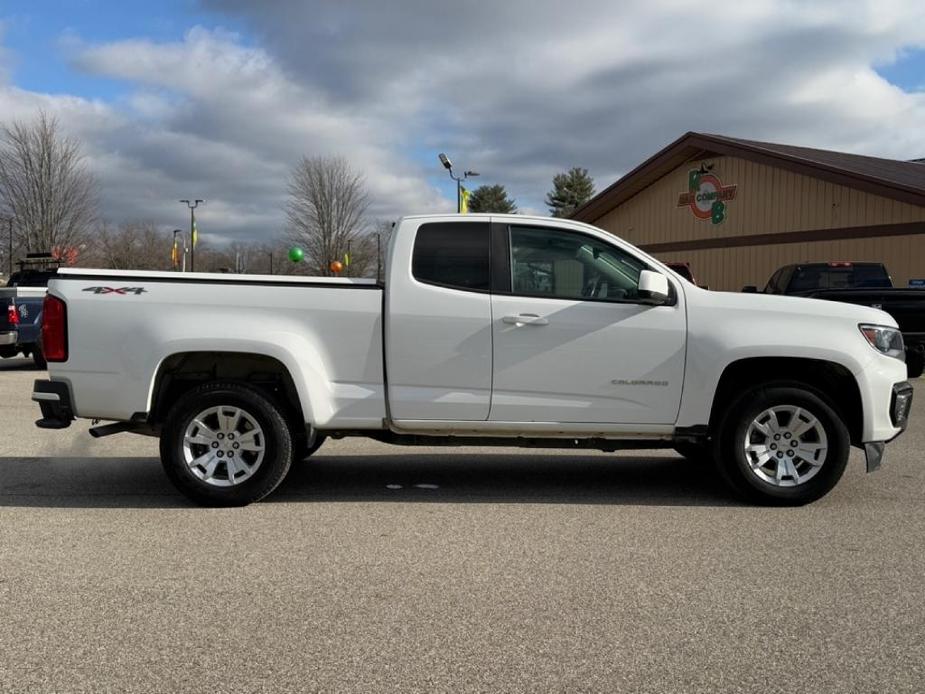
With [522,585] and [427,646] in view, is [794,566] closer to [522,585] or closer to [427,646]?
[522,585]

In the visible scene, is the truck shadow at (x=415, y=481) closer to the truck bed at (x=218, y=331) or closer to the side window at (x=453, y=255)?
the truck bed at (x=218, y=331)

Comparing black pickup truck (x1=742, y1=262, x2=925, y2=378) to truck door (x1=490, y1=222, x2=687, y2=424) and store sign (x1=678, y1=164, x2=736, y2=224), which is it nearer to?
truck door (x1=490, y1=222, x2=687, y2=424)

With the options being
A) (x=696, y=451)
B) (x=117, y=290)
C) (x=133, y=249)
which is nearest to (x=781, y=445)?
(x=696, y=451)

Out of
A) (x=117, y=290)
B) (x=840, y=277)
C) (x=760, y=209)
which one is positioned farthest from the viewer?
(x=760, y=209)

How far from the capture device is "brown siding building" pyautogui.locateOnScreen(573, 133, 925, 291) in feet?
63.3

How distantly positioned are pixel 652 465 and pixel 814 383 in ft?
5.75

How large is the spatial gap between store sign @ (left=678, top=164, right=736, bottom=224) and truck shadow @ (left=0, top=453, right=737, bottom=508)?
59.1ft

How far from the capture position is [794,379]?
5.72 meters

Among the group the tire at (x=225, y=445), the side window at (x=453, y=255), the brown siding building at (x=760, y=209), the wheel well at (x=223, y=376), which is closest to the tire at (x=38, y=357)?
the wheel well at (x=223, y=376)

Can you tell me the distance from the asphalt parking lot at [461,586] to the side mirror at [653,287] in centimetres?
143

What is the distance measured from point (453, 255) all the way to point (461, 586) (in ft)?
8.03

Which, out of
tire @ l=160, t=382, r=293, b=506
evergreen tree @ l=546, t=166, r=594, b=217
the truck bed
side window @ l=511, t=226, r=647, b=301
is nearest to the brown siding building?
side window @ l=511, t=226, r=647, b=301

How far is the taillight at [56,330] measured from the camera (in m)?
5.46

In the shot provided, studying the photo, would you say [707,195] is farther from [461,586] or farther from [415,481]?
[461,586]
